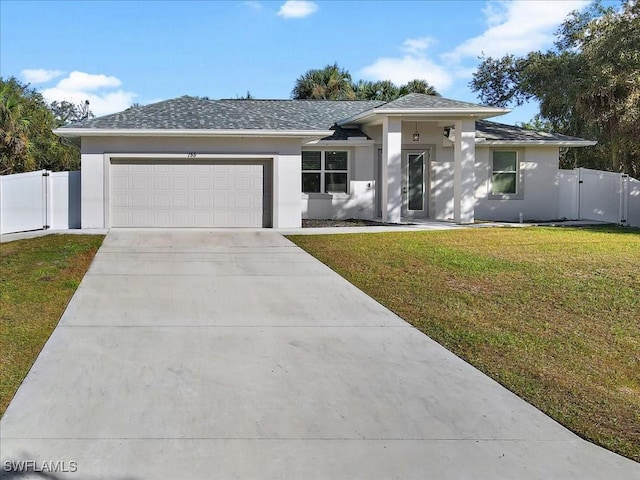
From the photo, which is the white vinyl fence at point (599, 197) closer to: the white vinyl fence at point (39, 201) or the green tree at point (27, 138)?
the white vinyl fence at point (39, 201)

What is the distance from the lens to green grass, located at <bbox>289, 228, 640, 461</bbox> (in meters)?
5.75

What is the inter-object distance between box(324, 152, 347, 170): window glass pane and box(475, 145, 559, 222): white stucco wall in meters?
4.70

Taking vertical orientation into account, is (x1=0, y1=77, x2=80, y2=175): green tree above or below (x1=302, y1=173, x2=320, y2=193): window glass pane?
above

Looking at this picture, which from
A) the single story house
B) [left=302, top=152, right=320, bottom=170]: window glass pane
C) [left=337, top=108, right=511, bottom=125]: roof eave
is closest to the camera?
the single story house

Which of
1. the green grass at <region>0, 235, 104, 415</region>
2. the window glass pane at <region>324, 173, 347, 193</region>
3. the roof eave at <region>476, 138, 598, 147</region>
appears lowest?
the green grass at <region>0, 235, 104, 415</region>

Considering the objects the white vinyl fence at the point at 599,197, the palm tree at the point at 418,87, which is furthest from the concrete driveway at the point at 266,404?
the palm tree at the point at 418,87

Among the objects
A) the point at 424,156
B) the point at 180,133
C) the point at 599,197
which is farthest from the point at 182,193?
the point at 599,197

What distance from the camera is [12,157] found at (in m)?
26.3

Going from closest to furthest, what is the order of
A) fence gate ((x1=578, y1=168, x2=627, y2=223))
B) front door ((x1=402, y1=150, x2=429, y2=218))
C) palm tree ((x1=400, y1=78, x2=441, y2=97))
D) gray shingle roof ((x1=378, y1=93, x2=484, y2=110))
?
gray shingle roof ((x1=378, y1=93, x2=484, y2=110)), fence gate ((x1=578, y1=168, x2=627, y2=223)), front door ((x1=402, y1=150, x2=429, y2=218)), palm tree ((x1=400, y1=78, x2=441, y2=97))

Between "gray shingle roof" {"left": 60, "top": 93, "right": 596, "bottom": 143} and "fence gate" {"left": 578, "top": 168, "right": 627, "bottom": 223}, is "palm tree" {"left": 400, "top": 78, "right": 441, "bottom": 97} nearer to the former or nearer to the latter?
"gray shingle roof" {"left": 60, "top": 93, "right": 596, "bottom": 143}

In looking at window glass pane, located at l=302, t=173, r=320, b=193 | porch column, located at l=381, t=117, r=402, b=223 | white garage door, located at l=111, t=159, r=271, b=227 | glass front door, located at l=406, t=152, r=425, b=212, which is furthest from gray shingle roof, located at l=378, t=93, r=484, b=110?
white garage door, located at l=111, t=159, r=271, b=227

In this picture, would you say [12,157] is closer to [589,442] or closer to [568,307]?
[568,307]

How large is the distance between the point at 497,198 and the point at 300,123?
743cm

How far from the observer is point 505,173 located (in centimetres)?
2288
